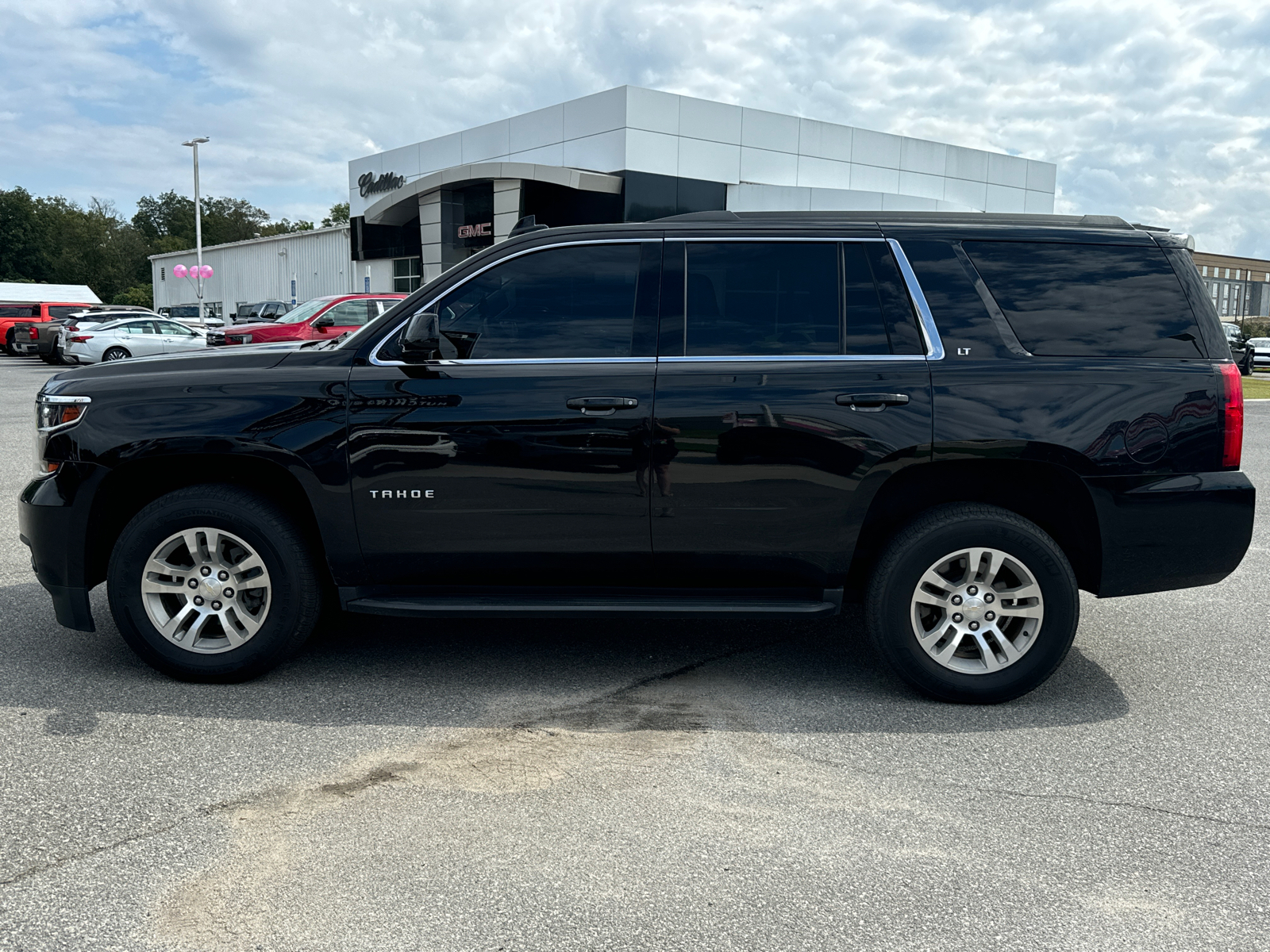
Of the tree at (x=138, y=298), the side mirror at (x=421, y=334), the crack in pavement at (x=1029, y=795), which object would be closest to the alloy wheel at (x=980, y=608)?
the crack in pavement at (x=1029, y=795)

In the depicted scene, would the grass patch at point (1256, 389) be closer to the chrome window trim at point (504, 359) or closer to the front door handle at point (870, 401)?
the front door handle at point (870, 401)

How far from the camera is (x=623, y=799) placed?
11.2ft

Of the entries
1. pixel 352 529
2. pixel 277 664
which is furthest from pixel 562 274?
pixel 277 664

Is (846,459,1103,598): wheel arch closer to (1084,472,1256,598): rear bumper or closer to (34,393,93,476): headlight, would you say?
(1084,472,1256,598): rear bumper

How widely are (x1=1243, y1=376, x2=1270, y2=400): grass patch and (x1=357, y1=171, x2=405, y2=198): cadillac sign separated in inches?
1156

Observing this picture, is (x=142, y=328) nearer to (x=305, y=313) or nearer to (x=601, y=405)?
(x=305, y=313)

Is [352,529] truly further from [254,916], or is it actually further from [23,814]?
[254,916]

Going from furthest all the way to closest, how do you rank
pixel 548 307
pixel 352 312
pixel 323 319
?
pixel 352 312 < pixel 323 319 < pixel 548 307

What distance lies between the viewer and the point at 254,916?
272 centimetres

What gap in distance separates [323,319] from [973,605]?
17711mm

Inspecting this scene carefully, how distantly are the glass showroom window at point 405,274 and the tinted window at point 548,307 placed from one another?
121 ft

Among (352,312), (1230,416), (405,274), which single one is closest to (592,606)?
(1230,416)

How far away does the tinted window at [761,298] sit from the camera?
4.28 m

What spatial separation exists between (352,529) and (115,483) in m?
1.10
